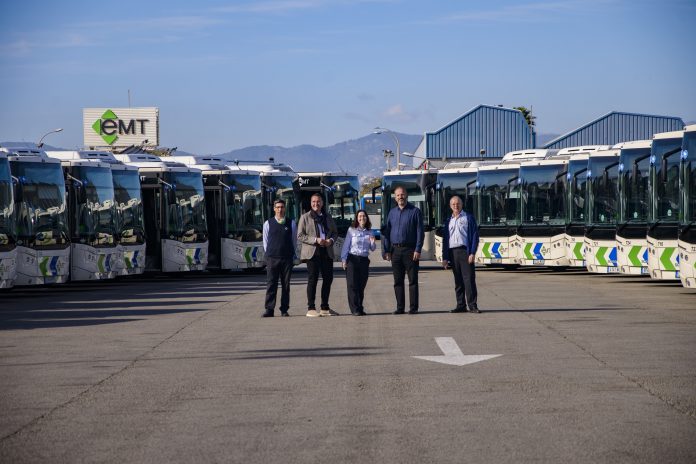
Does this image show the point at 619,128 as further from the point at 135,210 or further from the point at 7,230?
the point at 7,230

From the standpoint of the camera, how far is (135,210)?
109 ft

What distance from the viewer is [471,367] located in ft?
42.1

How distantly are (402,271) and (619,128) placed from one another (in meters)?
88.8

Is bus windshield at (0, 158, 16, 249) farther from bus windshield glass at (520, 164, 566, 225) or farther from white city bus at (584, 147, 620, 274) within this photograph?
bus windshield glass at (520, 164, 566, 225)

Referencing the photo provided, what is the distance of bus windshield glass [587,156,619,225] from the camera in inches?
1251

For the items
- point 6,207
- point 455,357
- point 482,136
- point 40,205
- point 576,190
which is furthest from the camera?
point 482,136

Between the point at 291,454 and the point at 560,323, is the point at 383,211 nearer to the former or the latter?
the point at 560,323

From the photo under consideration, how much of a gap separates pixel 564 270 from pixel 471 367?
2696 centimetres

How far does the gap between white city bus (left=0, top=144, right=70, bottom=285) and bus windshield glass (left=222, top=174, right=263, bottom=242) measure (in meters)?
9.81

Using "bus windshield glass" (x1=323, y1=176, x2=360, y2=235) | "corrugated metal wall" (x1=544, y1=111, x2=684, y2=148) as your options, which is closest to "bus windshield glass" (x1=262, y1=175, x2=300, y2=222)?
"bus windshield glass" (x1=323, y1=176, x2=360, y2=235)

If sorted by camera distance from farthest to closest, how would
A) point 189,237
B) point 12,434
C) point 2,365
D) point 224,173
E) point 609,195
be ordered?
point 224,173
point 189,237
point 609,195
point 2,365
point 12,434

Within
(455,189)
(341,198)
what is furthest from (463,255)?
(341,198)

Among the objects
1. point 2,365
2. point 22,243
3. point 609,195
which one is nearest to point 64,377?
point 2,365

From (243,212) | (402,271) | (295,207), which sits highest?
(295,207)
